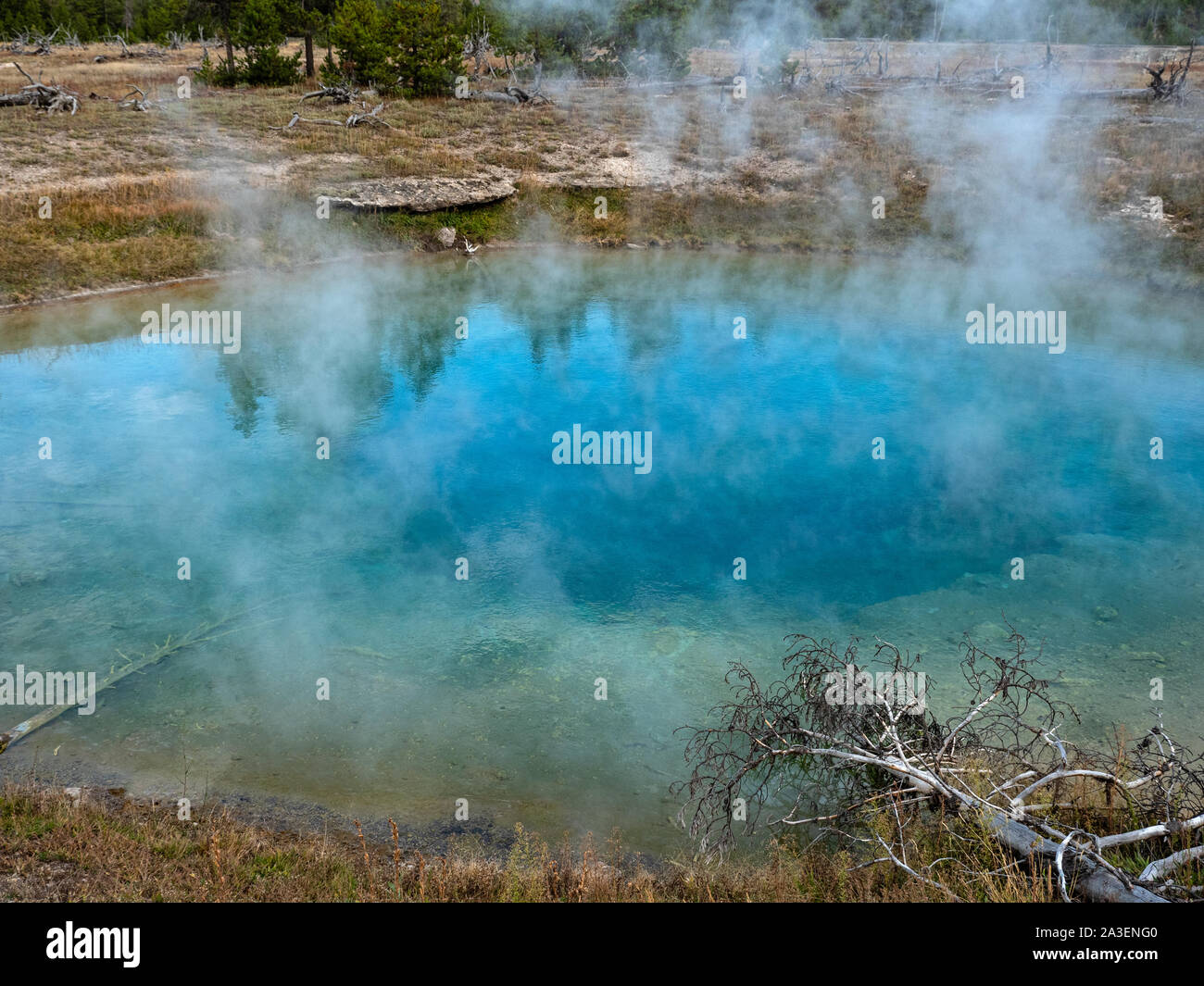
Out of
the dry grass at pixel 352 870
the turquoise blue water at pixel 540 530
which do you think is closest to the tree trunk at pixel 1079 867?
the dry grass at pixel 352 870

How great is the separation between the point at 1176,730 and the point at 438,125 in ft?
65.3

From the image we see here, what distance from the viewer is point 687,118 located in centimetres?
2236

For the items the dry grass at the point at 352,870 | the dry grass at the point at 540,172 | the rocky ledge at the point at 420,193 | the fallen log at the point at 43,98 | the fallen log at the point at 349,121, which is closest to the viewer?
the dry grass at the point at 352,870

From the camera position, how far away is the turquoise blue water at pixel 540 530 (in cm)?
563

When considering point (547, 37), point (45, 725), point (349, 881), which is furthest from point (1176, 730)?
point (547, 37)

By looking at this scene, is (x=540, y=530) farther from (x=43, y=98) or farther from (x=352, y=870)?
(x=43, y=98)

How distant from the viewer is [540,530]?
7.77 metres

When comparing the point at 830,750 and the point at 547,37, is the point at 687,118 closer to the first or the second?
the point at 547,37

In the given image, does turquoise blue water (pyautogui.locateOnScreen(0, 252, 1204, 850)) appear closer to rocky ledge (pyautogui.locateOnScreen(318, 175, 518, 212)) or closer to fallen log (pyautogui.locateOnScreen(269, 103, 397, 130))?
rocky ledge (pyautogui.locateOnScreen(318, 175, 518, 212))

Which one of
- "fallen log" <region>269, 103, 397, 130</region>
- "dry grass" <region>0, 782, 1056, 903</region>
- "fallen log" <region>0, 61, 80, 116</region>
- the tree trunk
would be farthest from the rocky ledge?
the tree trunk

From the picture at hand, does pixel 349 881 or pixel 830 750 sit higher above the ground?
pixel 830 750

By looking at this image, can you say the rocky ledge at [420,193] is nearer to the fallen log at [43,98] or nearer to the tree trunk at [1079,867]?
the fallen log at [43,98]

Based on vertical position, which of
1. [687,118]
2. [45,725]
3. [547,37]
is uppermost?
[547,37]
